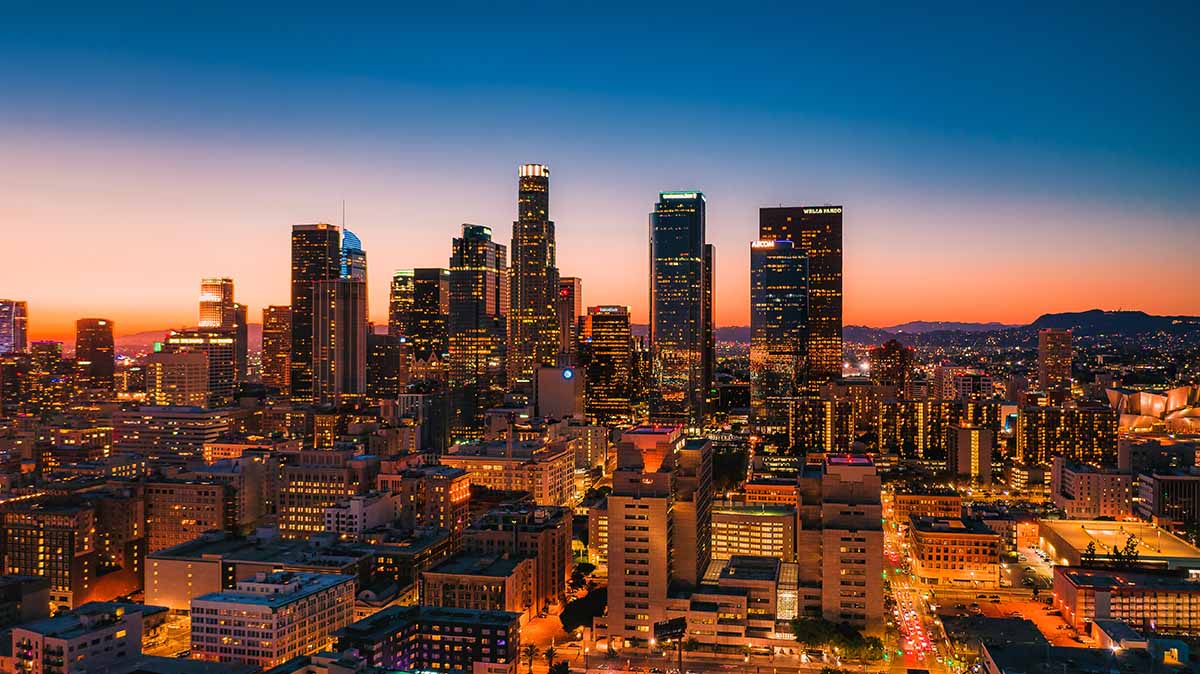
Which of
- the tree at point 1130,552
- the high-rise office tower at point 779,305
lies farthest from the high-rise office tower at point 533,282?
the tree at point 1130,552

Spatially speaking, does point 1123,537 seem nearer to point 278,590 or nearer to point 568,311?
point 278,590

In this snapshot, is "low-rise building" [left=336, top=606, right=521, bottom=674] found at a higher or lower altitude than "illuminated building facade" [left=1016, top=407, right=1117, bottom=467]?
lower

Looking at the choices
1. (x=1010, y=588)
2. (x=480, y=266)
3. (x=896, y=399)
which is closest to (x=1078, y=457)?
(x=896, y=399)

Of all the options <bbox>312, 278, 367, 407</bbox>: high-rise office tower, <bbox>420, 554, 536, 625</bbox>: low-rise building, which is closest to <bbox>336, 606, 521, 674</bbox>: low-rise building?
<bbox>420, 554, 536, 625</bbox>: low-rise building

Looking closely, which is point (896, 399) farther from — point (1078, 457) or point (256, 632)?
point (256, 632)

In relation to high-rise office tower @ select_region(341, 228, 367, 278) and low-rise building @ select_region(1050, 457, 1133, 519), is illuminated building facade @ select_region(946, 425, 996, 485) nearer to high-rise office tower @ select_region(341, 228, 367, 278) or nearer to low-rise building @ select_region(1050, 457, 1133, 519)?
low-rise building @ select_region(1050, 457, 1133, 519)

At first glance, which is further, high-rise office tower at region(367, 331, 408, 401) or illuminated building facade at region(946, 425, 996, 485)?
high-rise office tower at region(367, 331, 408, 401)

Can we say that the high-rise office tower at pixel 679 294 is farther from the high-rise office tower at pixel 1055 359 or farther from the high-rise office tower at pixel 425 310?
the high-rise office tower at pixel 1055 359
